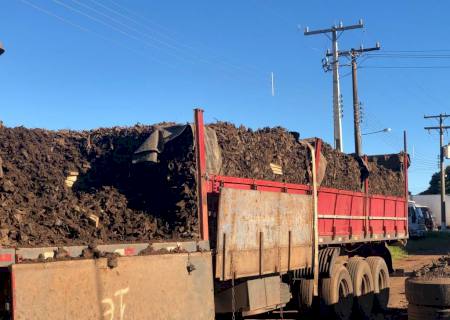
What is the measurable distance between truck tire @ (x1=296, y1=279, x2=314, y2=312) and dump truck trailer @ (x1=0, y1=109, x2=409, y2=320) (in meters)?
0.02

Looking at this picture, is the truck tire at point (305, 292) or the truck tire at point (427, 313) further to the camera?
the truck tire at point (305, 292)

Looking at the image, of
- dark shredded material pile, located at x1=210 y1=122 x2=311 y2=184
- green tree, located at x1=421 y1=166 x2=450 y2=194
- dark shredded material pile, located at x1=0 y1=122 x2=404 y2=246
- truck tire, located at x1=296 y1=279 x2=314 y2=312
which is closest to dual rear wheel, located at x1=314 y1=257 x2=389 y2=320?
truck tire, located at x1=296 y1=279 x2=314 y2=312

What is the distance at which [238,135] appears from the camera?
789 cm

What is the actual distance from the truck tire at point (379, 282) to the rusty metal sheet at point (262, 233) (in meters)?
3.75

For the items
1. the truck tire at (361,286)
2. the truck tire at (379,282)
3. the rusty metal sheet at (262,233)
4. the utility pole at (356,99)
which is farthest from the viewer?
the utility pole at (356,99)

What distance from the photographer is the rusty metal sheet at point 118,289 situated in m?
4.34

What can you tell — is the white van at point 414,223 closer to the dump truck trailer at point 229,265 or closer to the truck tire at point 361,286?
the dump truck trailer at point 229,265

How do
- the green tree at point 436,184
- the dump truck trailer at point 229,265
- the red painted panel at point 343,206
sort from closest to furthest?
the dump truck trailer at point 229,265
the red painted panel at point 343,206
the green tree at point 436,184

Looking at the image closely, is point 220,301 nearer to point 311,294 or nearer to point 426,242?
point 311,294

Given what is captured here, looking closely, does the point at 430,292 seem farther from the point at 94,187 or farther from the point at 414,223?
the point at 414,223

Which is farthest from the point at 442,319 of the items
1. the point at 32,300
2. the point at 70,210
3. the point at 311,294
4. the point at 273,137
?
the point at 32,300

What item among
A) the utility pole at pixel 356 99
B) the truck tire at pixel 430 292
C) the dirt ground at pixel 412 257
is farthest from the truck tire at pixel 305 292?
the utility pole at pixel 356 99

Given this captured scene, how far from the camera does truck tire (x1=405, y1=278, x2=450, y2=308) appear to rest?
7.38 m

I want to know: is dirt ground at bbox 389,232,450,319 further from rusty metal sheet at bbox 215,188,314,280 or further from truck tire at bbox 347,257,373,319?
rusty metal sheet at bbox 215,188,314,280
